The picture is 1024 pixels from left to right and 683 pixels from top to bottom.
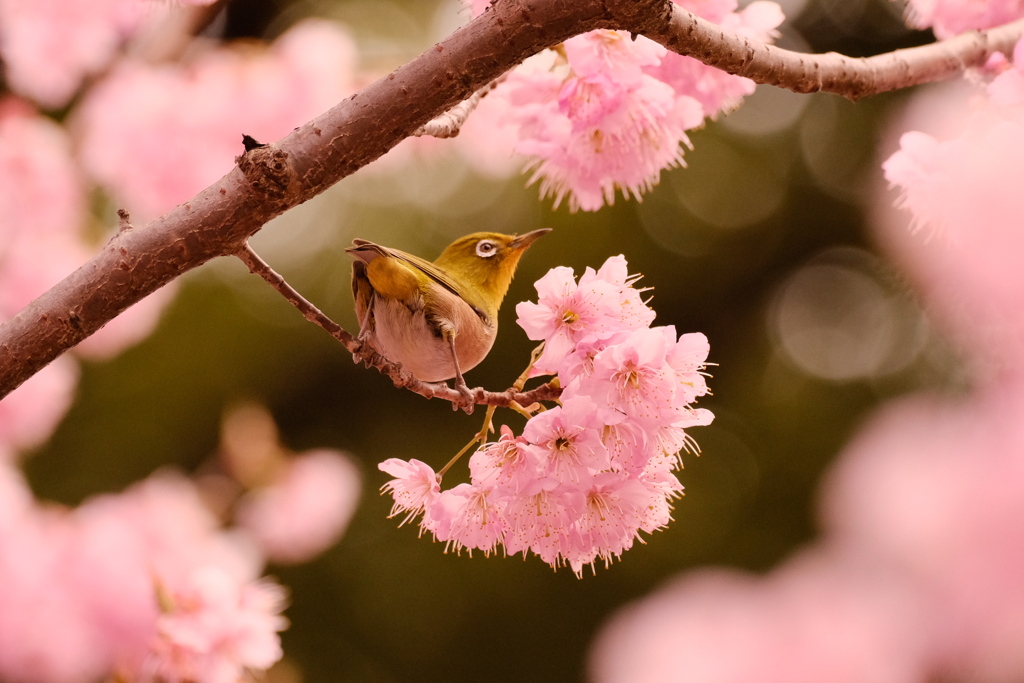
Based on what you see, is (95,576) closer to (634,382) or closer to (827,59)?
(634,382)

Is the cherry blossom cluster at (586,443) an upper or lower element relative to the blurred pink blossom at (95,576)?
upper

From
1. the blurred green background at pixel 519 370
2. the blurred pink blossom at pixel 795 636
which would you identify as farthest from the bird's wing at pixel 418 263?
the blurred green background at pixel 519 370

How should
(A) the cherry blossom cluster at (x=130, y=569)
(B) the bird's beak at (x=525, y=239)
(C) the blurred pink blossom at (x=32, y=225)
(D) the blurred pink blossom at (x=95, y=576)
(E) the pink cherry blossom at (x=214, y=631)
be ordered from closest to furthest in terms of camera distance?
1. (B) the bird's beak at (x=525, y=239)
2. (E) the pink cherry blossom at (x=214, y=631)
3. (A) the cherry blossom cluster at (x=130, y=569)
4. (D) the blurred pink blossom at (x=95, y=576)
5. (C) the blurred pink blossom at (x=32, y=225)

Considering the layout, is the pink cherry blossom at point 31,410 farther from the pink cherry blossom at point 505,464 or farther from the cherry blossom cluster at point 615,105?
the pink cherry blossom at point 505,464

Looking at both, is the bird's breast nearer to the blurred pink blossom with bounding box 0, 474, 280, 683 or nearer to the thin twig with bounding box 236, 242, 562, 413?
Answer: the thin twig with bounding box 236, 242, 562, 413

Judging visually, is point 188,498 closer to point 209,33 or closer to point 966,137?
point 209,33

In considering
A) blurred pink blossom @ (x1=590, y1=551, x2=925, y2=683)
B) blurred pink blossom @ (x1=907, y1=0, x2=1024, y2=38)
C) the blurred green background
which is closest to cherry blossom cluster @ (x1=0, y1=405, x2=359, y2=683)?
blurred pink blossom @ (x1=590, y1=551, x2=925, y2=683)

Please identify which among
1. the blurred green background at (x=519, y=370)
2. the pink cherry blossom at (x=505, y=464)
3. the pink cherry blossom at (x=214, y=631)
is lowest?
the blurred green background at (x=519, y=370)
